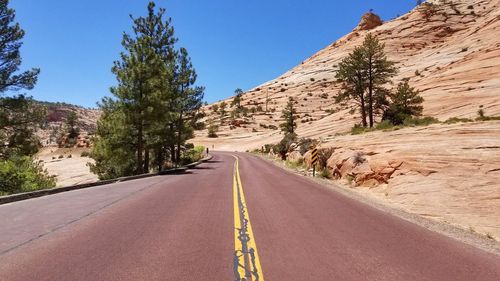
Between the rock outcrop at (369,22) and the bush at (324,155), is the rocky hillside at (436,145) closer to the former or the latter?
the bush at (324,155)

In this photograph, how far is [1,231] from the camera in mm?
7410

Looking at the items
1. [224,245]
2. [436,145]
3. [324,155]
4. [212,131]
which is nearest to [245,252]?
[224,245]

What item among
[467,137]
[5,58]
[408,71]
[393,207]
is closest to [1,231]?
[393,207]

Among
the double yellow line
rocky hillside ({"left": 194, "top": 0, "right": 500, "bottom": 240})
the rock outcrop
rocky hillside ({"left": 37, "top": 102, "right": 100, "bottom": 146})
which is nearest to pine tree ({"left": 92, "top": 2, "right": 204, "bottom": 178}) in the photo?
rocky hillside ({"left": 194, "top": 0, "right": 500, "bottom": 240})

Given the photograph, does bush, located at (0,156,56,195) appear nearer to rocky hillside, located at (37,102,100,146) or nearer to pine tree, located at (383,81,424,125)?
pine tree, located at (383,81,424,125)

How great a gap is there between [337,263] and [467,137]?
14.1 m

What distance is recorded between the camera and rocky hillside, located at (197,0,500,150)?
1452 inches

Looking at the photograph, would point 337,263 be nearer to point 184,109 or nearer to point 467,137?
point 467,137

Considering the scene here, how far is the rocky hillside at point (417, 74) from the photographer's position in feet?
121

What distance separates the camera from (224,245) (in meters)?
6.39

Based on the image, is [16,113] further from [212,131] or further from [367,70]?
[212,131]

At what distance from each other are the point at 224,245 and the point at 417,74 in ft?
205

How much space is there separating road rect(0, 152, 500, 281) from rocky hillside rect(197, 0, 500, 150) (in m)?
22.5

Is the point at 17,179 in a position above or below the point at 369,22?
below
